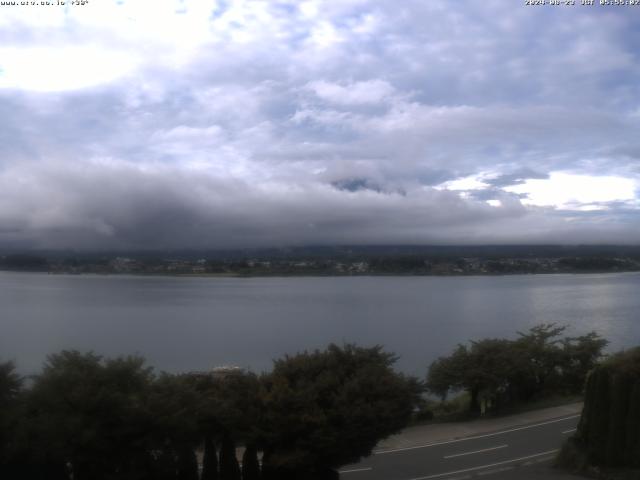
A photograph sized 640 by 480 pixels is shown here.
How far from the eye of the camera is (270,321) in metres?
63.4

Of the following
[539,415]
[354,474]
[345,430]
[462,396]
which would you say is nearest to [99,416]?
[345,430]

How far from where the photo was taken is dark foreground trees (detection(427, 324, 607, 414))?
88.0 feet

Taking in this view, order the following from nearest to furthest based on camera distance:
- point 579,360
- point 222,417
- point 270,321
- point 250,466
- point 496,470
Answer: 1. point 222,417
2. point 250,466
3. point 496,470
4. point 579,360
5. point 270,321

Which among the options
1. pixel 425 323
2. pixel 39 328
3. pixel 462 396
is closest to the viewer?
pixel 462 396

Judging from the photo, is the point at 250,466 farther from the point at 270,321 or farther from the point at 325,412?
the point at 270,321

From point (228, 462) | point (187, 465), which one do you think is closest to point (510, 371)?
point (228, 462)

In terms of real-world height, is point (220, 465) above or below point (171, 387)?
Result: below

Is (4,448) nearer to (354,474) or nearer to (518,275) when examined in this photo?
(354,474)

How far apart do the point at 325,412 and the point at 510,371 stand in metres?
14.4

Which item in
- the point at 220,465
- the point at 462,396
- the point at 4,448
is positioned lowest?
the point at 462,396

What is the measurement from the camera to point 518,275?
522ft

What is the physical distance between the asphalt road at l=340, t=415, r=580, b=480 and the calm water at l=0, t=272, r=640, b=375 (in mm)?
6831

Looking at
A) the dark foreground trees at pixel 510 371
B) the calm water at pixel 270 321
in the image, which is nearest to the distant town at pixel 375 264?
the calm water at pixel 270 321

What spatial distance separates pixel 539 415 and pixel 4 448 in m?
18.8
